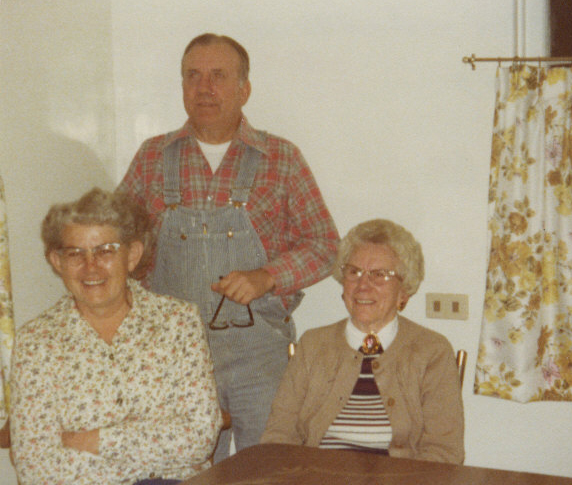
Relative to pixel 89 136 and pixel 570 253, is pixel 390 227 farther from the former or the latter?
pixel 89 136

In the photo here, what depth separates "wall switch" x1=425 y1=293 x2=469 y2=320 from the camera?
9.07 ft

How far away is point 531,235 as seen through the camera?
8.29 ft

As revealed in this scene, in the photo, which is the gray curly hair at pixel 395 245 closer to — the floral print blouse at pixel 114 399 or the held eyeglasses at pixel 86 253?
the floral print blouse at pixel 114 399

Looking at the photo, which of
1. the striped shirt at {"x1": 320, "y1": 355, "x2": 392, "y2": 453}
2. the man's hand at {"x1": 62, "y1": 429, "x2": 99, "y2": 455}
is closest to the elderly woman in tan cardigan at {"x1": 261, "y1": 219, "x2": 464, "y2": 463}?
the striped shirt at {"x1": 320, "y1": 355, "x2": 392, "y2": 453}

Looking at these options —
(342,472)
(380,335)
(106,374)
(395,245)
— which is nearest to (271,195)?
(395,245)

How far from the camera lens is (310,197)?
251cm

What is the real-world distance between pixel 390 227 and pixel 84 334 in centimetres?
89

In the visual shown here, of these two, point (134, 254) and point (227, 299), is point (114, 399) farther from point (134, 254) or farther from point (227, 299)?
point (227, 299)

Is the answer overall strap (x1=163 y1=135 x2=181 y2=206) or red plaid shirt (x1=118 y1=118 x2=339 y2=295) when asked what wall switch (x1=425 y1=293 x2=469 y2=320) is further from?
overall strap (x1=163 y1=135 x2=181 y2=206)

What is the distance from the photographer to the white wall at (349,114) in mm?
2611

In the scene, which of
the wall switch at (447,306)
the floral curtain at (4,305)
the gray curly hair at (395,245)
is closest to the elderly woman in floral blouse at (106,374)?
the floral curtain at (4,305)

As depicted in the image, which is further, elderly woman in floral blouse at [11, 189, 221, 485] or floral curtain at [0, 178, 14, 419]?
floral curtain at [0, 178, 14, 419]

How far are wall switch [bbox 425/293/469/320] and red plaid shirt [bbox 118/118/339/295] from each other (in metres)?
0.54

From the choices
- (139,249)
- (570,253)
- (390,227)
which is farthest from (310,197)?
(570,253)
